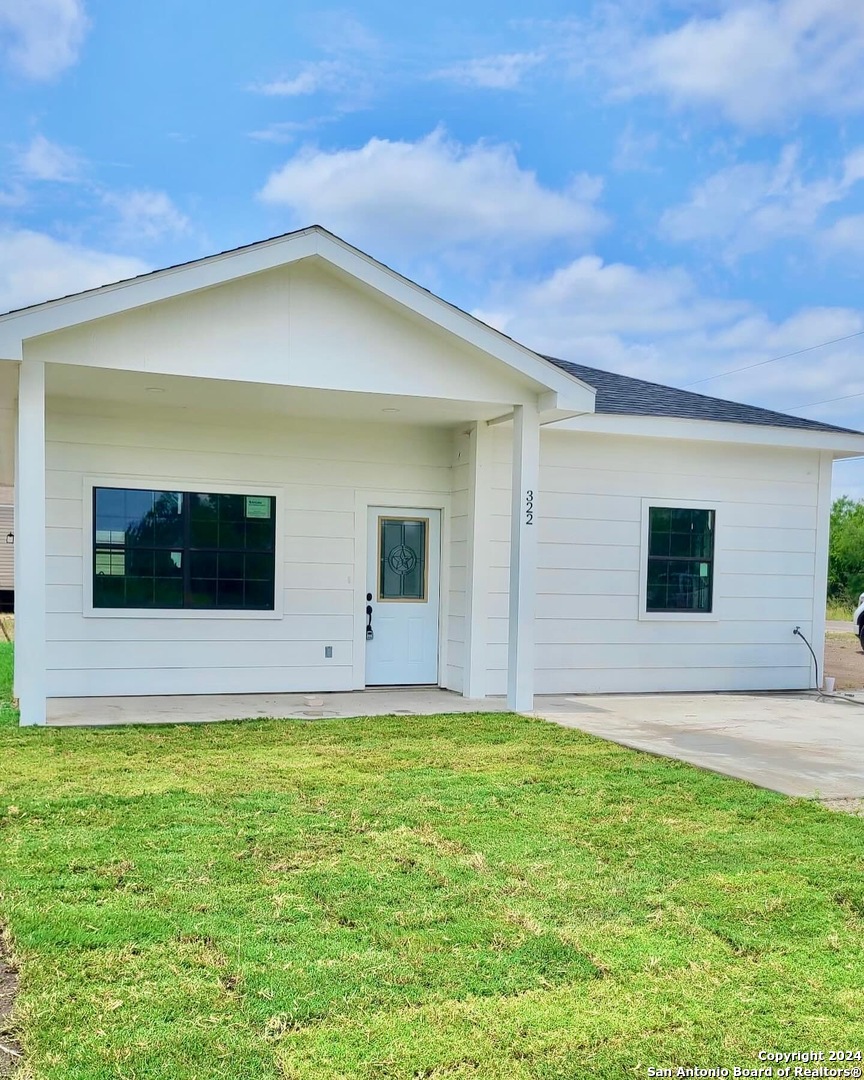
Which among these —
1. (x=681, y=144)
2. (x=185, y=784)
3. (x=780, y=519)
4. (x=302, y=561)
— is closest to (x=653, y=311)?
(x=681, y=144)

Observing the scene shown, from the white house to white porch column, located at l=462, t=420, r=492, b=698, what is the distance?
0.03 metres

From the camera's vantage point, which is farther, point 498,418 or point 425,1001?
point 498,418

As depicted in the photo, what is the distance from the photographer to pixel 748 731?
8.16 meters

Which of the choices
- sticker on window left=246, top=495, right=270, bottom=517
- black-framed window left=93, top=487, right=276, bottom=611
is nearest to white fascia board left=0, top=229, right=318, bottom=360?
black-framed window left=93, top=487, right=276, bottom=611

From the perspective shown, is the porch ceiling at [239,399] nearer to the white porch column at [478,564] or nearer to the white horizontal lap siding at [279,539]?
the white horizontal lap siding at [279,539]

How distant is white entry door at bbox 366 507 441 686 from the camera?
33.3ft

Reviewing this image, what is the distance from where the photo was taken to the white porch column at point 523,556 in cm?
866

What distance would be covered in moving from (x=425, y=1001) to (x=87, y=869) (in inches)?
Answer: 75.6

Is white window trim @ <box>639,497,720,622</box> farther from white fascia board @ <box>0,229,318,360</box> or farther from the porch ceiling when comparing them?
white fascia board @ <box>0,229,318,360</box>

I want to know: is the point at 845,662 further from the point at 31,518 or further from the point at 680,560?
the point at 31,518

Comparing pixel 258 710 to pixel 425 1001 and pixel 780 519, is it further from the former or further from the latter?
pixel 780 519

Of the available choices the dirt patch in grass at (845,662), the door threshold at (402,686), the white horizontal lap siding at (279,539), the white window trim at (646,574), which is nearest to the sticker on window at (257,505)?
the white horizontal lap siding at (279,539)

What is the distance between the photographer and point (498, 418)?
31.0ft

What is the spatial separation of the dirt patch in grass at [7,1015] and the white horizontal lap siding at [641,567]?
703 cm
